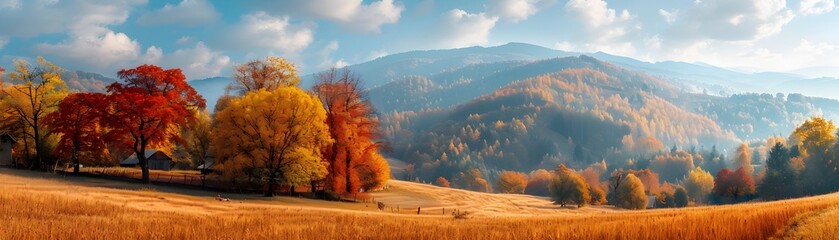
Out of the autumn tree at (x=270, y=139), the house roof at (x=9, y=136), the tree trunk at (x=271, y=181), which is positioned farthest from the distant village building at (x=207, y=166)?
the house roof at (x=9, y=136)

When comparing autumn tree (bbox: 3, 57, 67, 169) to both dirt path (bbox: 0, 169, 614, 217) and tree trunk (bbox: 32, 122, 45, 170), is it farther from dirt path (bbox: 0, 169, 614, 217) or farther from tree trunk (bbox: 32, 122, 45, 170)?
dirt path (bbox: 0, 169, 614, 217)

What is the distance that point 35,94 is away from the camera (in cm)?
5762

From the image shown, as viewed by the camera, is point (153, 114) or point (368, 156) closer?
point (153, 114)

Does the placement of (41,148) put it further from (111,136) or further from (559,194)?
(559,194)

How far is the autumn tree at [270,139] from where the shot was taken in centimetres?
4919

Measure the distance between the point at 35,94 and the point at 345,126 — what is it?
3365cm

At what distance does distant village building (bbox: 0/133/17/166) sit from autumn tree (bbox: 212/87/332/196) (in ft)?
107

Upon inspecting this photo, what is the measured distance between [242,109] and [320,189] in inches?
586

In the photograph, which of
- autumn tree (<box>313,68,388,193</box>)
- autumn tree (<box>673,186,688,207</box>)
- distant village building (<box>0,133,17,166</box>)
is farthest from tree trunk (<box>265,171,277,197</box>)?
autumn tree (<box>673,186,688,207</box>)

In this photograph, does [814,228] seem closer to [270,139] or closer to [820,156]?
[270,139]

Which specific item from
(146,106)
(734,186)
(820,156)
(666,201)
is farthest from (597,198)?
(146,106)

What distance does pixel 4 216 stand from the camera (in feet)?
48.5

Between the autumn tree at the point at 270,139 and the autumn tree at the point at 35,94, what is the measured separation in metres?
22.2

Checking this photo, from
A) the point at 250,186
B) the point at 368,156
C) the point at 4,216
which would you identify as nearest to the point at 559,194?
the point at 368,156
